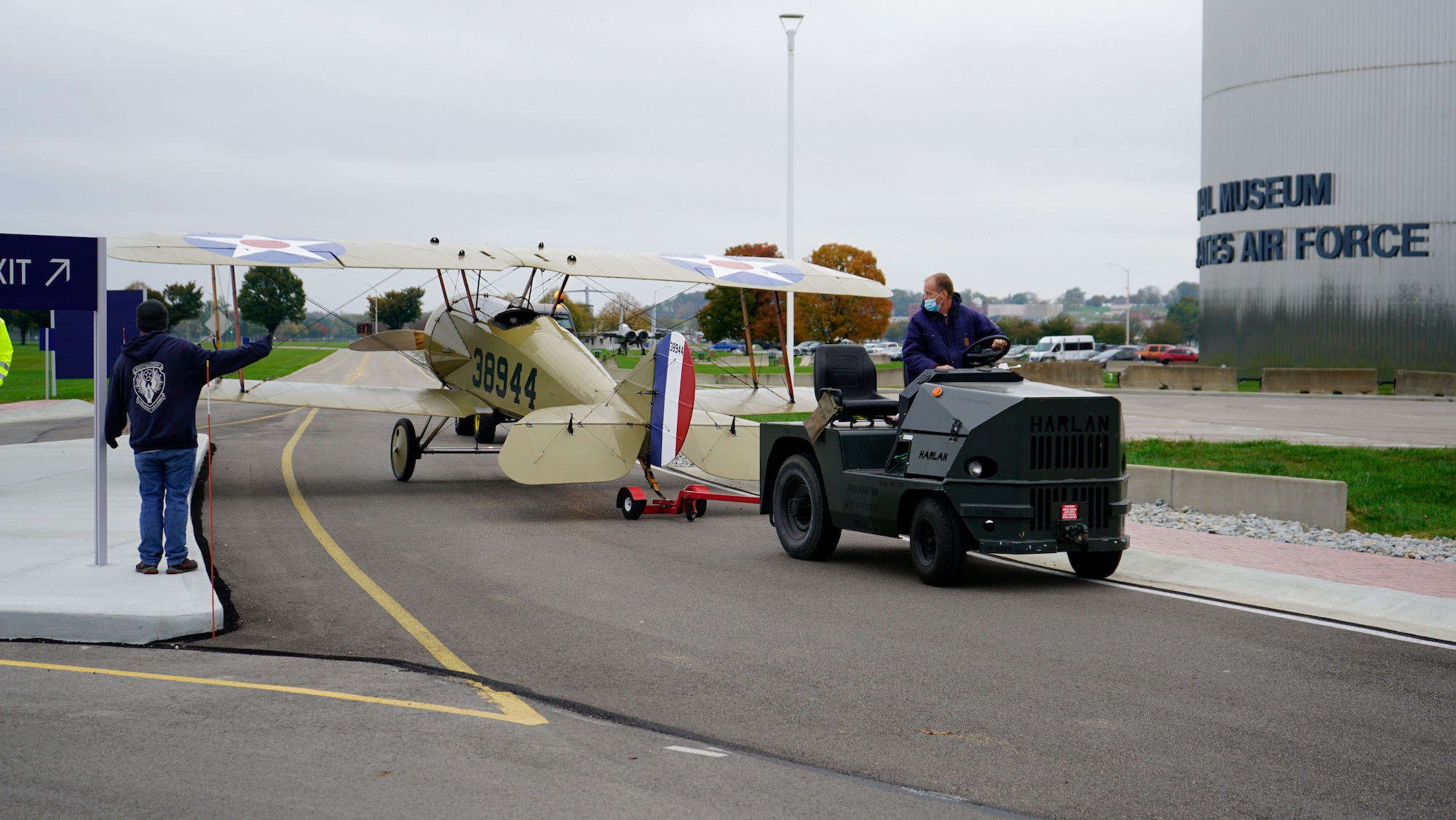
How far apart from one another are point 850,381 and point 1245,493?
5885mm

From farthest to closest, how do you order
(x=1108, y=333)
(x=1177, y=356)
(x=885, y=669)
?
1. (x=1108, y=333)
2. (x=1177, y=356)
3. (x=885, y=669)

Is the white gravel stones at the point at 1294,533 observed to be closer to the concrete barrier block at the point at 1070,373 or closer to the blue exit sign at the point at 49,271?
the blue exit sign at the point at 49,271

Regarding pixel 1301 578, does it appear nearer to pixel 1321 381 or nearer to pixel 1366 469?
pixel 1366 469

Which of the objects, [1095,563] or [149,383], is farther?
[1095,563]

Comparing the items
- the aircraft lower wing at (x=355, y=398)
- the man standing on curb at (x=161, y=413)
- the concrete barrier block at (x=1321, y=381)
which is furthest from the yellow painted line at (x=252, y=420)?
the concrete barrier block at (x=1321, y=381)

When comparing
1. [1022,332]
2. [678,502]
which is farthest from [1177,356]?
[678,502]

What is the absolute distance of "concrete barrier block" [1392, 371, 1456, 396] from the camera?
124 feet

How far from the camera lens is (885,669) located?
6.91m

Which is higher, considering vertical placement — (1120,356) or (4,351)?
(1120,356)

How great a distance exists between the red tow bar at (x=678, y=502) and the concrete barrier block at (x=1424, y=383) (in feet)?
108

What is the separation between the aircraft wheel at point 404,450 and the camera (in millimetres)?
17328

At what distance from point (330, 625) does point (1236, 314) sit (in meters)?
44.2

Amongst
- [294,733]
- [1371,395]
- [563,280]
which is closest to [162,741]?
[294,733]

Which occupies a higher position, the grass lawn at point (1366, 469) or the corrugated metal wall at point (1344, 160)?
the corrugated metal wall at point (1344, 160)
